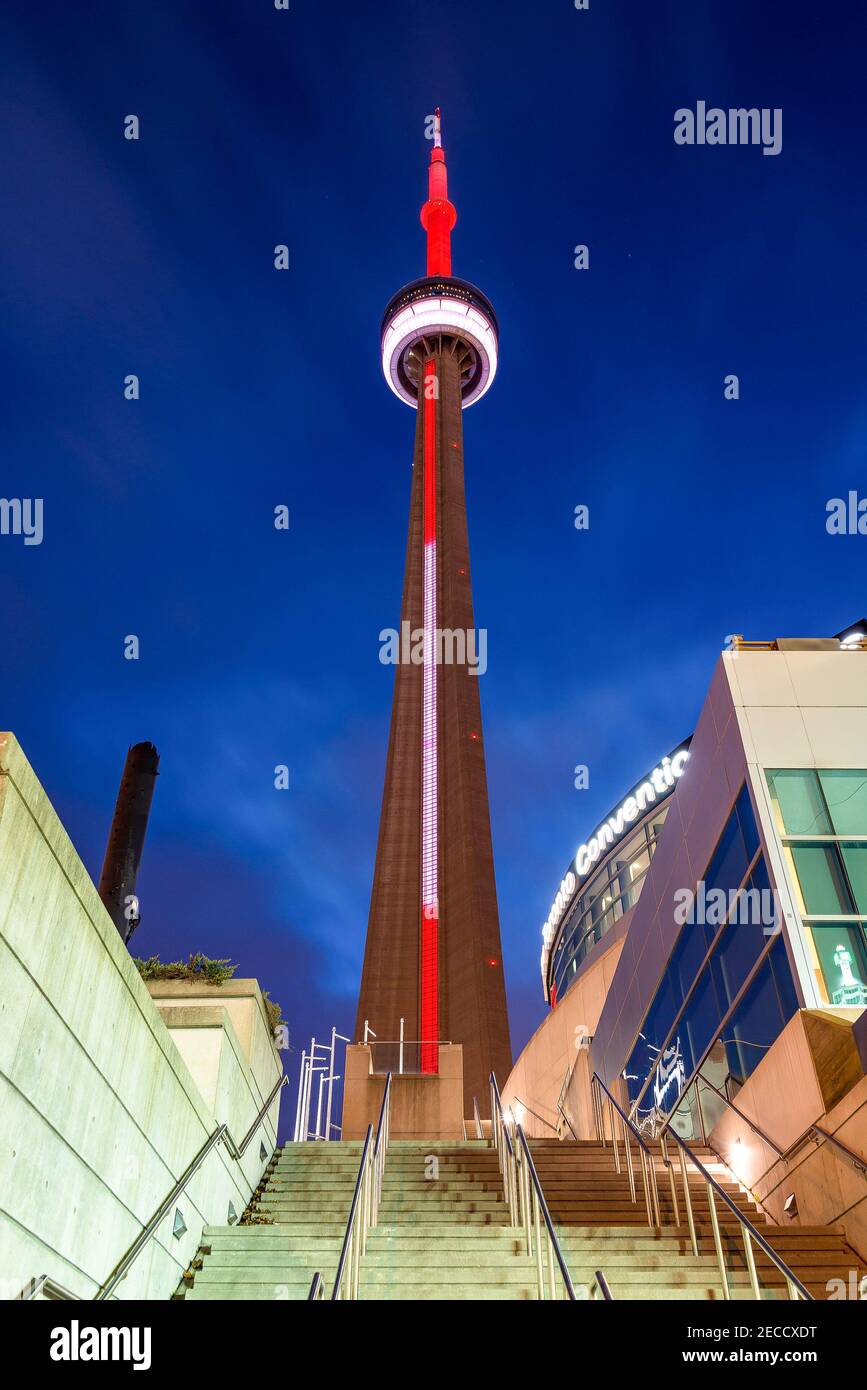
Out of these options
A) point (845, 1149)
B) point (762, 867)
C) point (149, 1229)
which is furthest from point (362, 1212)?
point (762, 867)

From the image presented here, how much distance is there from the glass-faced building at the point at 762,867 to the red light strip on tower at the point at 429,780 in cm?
2422

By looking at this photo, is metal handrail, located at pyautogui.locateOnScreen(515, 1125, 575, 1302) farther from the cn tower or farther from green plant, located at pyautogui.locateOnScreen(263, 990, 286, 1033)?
the cn tower

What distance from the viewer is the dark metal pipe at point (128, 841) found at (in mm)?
11328

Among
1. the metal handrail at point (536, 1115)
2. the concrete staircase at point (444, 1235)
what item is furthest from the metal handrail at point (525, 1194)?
the metal handrail at point (536, 1115)

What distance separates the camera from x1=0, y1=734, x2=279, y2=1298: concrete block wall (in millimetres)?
5270

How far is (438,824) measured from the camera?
48.5m

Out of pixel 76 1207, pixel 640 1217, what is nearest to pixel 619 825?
pixel 640 1217

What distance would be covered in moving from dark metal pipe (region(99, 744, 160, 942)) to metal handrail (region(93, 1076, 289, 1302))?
8.25 feet

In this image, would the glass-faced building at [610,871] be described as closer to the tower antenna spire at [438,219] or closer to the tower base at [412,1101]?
the tower base at [412,1101]

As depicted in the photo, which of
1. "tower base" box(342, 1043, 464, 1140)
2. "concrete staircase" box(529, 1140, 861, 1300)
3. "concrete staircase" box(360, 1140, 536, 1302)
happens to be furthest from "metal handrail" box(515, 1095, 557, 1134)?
"concrete staircase" box(529, 1140, 861, 1300)

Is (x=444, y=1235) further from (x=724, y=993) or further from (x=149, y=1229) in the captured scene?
(x=724, y=993)
